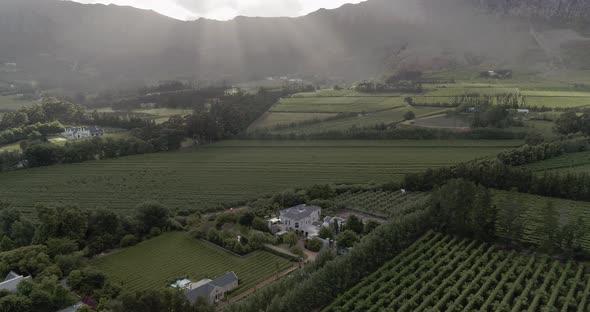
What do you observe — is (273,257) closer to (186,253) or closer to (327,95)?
(186,253)

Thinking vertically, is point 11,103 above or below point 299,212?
above

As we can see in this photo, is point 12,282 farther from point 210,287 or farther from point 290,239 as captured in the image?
point 290,239

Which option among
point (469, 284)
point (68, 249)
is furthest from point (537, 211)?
point (68, 249)

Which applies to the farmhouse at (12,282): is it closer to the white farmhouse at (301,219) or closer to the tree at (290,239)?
the tree at (290,239)

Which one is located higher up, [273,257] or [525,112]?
[525,112]

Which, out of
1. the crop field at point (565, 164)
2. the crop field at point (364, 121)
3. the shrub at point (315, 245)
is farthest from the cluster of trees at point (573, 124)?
the shrub at point (315, 245)

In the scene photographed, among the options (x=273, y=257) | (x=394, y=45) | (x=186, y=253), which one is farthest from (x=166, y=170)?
(x=394, y=45)

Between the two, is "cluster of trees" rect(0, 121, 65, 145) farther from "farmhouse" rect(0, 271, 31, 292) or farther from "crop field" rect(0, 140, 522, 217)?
"farmhouse" rect(0, 271, 31, 292)
